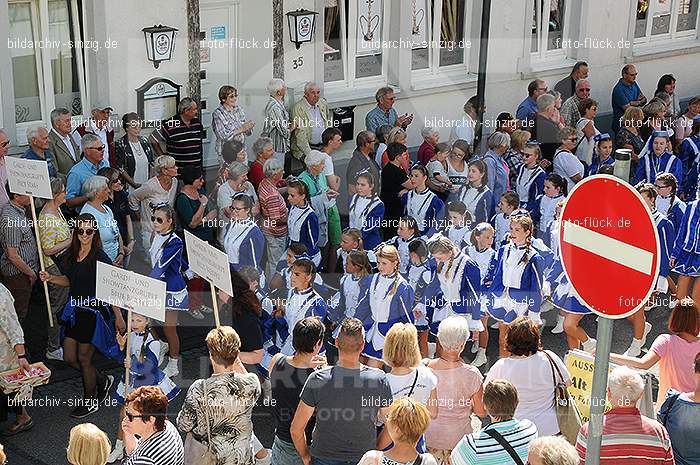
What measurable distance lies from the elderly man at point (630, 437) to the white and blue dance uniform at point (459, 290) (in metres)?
3.35

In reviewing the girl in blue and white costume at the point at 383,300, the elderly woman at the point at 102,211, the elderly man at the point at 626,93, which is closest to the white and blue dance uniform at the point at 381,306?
the girl in blue and white costume at the point at 383,300

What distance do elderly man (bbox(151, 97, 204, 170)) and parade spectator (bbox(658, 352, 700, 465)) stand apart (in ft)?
23.6

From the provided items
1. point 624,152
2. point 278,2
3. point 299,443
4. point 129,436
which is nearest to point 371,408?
point 299,443

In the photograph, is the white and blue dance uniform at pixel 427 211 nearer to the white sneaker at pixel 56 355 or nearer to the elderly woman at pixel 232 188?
the elderly woman at pixel 232 188

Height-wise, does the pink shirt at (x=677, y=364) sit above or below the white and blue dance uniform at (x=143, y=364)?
above

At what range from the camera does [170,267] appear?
10156mm

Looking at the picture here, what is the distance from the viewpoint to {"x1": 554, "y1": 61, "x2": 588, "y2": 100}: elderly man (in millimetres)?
16734

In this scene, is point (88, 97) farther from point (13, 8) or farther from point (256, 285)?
point (256, 285)

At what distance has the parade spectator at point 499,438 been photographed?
21.0ft

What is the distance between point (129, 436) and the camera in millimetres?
6914

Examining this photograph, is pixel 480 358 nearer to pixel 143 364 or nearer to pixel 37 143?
pixel 143 364

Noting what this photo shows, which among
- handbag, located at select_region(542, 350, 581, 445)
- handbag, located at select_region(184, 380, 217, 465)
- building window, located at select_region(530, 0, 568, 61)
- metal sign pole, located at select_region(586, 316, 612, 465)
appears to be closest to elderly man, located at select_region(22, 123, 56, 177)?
handbag, located at select_region(184, 380, 217, 465)

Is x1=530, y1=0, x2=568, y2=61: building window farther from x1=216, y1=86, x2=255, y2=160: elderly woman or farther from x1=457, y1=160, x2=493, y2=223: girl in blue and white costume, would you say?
x1=457, y1=160, x2=493, y2=223: girl in blue and white costume

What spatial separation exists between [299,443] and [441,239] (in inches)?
132
